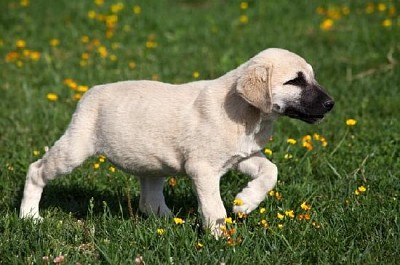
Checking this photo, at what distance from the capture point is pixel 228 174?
655cm

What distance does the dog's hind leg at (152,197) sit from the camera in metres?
5.97

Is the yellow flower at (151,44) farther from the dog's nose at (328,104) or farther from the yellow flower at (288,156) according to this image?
the dog's nose at (328,104)

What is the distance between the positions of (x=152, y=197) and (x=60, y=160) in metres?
0.81

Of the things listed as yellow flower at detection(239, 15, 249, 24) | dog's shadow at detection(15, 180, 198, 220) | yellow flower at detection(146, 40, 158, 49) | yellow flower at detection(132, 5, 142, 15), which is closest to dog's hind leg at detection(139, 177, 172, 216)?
dog's shadow at detection(15, 180, 198, 220)

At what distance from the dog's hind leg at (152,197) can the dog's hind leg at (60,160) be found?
581mm

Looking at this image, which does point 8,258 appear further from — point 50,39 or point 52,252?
point 50,39

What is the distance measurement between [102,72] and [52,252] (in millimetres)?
4870

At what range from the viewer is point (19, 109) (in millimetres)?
8477

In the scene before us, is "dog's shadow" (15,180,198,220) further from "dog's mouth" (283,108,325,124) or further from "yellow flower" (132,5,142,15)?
"yellow flower" (132,5,142,15)

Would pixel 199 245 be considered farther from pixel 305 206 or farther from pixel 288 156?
pixel 288 156

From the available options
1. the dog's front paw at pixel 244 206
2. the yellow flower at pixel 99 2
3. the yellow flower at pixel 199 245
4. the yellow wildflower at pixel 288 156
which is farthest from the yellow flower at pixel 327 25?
the yellow flower at pixel 199 245

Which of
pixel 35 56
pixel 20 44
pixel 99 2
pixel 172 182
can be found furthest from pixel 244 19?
pixel 172 182

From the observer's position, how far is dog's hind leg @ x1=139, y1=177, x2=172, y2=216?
5.97m

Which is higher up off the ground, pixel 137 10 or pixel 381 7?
pixel 381 7
